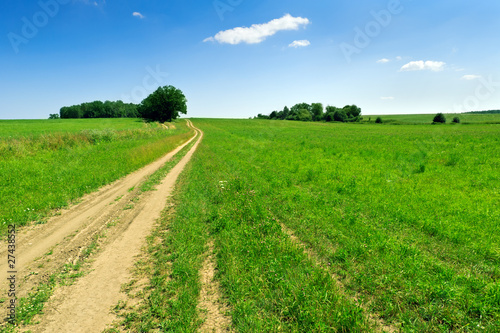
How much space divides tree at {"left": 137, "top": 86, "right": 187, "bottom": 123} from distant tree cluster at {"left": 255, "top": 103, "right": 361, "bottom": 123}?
72.5 meters

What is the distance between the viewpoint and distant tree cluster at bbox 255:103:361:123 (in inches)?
5202

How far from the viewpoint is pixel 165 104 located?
9794 centimetres

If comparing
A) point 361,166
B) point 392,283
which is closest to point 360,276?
point 392,283

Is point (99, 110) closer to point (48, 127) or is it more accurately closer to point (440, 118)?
point (48, 127)

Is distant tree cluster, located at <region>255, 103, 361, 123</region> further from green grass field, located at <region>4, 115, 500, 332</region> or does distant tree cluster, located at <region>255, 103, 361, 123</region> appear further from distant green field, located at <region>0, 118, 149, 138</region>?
green grass field, located at <region>4, 115, 500, 332</region>

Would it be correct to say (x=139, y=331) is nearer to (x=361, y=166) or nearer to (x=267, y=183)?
(x=267, y=183)

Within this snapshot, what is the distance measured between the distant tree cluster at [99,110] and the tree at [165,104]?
195 ft

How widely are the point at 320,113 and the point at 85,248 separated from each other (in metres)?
159

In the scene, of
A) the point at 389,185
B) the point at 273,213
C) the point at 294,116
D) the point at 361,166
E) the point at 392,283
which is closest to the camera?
the point at 392,283

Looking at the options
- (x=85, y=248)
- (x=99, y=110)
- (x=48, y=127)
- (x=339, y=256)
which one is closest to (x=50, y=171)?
(x=85, y=248)

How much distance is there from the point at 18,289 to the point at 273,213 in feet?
23.2

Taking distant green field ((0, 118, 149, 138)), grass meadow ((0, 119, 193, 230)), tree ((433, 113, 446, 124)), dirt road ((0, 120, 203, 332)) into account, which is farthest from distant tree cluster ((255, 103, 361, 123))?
dirt road ((0, 120, 203, 332))

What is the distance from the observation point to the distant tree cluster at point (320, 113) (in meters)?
132

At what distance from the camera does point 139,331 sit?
398 cm
